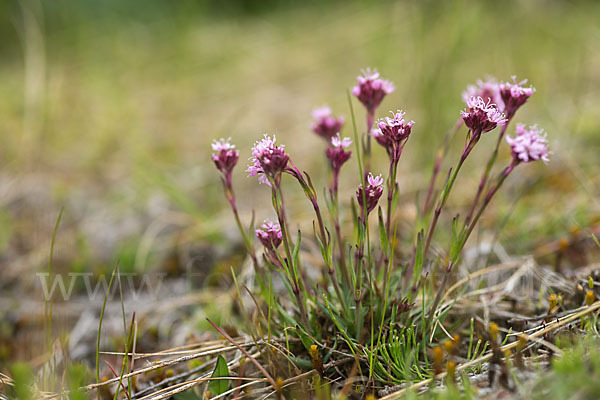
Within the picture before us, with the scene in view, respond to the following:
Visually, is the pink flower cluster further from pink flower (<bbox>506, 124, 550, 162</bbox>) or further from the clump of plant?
pink flower (<bbox>506, 124, 550, 162</bbox>)

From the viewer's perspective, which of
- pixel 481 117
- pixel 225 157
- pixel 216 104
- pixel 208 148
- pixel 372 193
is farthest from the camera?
pixel 216 104

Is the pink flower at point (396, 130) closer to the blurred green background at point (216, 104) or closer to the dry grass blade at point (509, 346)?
the dry grass blade at point (509, 346)

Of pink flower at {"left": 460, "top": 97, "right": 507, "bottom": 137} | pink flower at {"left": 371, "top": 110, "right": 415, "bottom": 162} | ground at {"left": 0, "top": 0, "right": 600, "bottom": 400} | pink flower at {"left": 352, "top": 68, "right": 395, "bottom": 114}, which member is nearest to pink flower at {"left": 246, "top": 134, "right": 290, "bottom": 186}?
pink flower at {"left": 371, "top": 110, "right": 415, "bottom": 162}

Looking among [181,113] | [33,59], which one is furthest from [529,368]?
[33,59]

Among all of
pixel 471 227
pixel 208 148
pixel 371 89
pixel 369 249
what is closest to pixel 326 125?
pixel 371 89

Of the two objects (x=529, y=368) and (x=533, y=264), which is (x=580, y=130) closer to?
(x=533, y=264)

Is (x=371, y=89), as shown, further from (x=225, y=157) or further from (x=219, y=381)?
(x=219, y=381)
